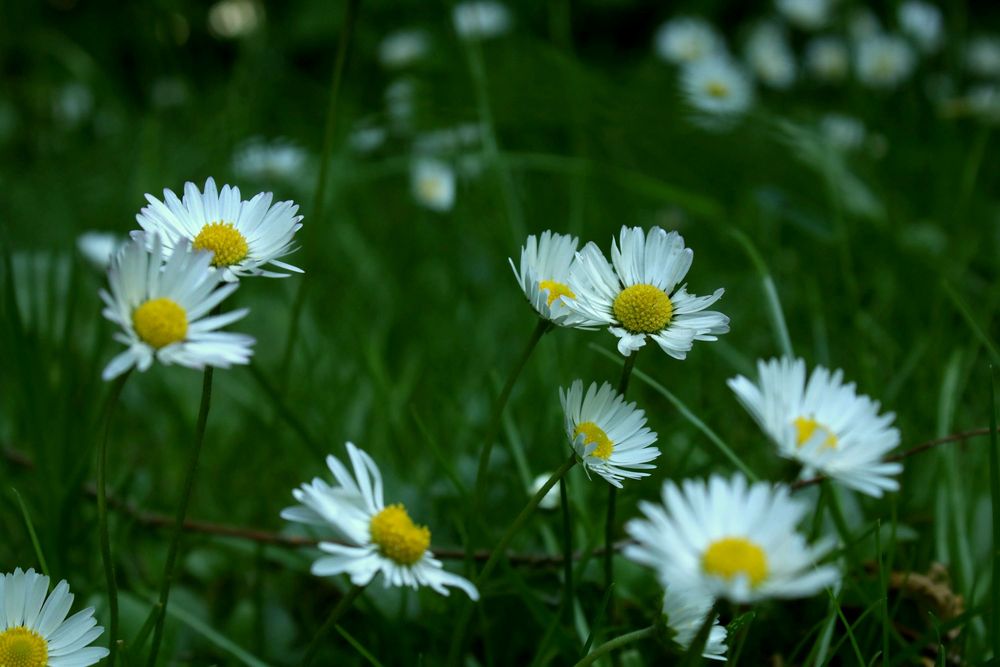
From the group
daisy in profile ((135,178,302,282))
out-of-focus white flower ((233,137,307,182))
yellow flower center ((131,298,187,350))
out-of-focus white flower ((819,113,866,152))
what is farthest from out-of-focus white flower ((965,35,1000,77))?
yellow flower center ((131,298,187,350))

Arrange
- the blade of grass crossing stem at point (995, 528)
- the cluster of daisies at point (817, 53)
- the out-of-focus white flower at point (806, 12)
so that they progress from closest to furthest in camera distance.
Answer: the blade of grass crossing stem at point (995, 528), the cluster of daisies at point (817, 53), the out-of-focus white flower at point (806, 12)

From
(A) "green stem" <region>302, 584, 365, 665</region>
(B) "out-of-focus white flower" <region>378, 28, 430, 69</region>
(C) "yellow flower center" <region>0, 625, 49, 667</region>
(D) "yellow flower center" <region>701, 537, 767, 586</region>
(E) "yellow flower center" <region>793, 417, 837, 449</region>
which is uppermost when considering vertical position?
(B) "out-of-focus white flower" <region>378, 28, 430, 69</region>

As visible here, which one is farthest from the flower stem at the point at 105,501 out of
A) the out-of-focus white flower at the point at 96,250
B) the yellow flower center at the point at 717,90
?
the yellow flower center at the point at 717,90

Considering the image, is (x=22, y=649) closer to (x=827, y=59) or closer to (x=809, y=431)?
(x=809, y=431)

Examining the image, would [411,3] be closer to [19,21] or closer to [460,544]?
[19,21]

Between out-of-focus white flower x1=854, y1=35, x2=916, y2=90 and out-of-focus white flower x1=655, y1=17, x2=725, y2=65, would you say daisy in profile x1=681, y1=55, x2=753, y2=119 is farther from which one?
out-of-focus white flower x1=854, y1=35, x2=916, y2=90

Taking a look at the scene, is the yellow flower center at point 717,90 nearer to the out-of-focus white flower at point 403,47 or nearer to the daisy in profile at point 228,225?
the out-of-focus white flower at point 403,47

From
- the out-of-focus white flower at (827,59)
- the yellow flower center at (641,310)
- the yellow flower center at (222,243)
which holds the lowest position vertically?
the yellow flower center at (222,243)
